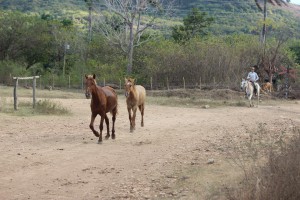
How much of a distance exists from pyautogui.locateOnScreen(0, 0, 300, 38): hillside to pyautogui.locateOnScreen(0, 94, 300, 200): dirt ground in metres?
56.6

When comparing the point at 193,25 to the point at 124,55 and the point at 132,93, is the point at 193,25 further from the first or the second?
the point at 132,93

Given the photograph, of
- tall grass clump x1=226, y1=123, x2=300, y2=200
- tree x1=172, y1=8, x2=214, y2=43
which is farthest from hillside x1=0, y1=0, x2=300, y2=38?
tall grass clump x1=226, y1=123, x2=300, y2=200

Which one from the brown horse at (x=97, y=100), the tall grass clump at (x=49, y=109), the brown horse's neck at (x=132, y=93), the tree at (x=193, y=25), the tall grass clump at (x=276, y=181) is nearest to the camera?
the tall grass clump at (x=276, y=181)

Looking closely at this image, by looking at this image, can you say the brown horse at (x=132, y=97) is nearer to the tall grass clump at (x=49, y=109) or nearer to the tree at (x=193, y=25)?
the tall grass clump at (x=49, y=109)

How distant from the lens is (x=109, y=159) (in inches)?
457

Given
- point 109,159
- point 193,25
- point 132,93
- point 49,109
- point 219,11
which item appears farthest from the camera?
point 219,11

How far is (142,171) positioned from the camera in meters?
10.4

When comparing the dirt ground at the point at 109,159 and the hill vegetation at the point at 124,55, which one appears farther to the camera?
the hill vegetation at the point at 124,55

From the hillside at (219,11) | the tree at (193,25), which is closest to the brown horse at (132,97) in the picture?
the tree at (193,25)

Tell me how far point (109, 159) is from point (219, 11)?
75.9m

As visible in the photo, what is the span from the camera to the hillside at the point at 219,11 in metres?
79.8

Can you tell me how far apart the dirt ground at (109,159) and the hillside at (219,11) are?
5662 centimetres

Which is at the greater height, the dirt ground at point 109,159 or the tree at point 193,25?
the tree at point 193,25

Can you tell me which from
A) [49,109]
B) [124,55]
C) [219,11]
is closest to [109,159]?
[49,109]
